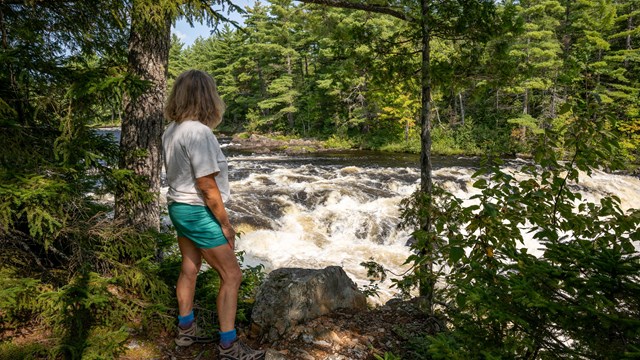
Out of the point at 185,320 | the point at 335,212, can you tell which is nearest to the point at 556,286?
the point at 185,320

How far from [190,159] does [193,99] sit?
440 millimetres

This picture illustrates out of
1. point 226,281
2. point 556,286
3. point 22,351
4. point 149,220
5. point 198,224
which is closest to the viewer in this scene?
point 556,286

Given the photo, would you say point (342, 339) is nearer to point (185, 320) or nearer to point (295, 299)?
point (295, 299)

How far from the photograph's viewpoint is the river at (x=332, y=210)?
8.96 m

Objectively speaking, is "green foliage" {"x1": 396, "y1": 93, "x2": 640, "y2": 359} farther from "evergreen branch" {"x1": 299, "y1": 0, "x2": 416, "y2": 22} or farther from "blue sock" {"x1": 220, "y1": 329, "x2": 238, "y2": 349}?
"evergreen branch" {"x1": 299, "y1": 0, "x2": 416, "y2": 22}

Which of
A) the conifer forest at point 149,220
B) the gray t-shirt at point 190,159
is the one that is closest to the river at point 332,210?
the conifer forest at point 149,220

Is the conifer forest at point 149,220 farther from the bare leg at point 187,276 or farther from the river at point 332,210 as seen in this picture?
the river at point 332,210

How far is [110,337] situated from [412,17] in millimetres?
5230

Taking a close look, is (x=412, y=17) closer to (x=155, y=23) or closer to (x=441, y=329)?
(x=155, y=23)

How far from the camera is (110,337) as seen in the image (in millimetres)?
2527

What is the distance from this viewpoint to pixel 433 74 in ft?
18.1

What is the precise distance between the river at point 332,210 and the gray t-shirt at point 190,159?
3.29m

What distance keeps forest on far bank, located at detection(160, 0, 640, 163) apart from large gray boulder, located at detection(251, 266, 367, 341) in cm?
202

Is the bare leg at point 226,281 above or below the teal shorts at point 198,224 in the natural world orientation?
below
